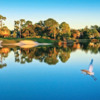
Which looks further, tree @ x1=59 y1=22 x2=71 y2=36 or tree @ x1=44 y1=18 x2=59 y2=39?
tree @ x1=59 y1=22 x2=71 y2=36

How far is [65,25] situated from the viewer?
349ft

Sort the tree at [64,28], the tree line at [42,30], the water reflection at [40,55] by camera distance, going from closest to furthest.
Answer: the water reflection at [40,55], the tree line at [42,30], the tree at [64,28]

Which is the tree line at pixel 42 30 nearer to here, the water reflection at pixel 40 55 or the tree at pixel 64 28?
the tree at pixel 64 28

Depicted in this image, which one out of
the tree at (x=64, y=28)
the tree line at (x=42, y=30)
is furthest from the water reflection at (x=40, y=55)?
the tree at (x=64, y=28)

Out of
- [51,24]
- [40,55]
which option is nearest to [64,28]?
[51,24]

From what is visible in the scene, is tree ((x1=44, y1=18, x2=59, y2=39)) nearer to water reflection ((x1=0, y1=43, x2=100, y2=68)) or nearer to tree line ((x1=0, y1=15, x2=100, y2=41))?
tree line ((x1=0, y1=15, x2=100, y2=41))

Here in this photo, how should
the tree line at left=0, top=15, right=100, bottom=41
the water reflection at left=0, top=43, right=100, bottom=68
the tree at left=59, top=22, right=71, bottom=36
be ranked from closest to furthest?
the water reflection at left=0, top=43, right=100, bottom=68 < the tree line at left=0, top=15, right=100, bottom=41 < the tree at left=59, top=22, right=71, bottom=36

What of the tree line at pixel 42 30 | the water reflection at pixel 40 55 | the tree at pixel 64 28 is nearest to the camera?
the water reflection at pixel 40 55

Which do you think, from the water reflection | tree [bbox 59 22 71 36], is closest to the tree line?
tree [bbox 59 22 71 36]

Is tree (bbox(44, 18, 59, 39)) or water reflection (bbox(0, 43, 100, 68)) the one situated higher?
tree (bbox(44, 18, 59, 39))

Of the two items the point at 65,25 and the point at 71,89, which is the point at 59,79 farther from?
the point at 65,25

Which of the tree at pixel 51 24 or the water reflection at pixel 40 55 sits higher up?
the tree at pixel 51 24

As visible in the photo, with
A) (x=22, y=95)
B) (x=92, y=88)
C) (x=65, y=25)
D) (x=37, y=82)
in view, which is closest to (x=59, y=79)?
(x=37, y=82)

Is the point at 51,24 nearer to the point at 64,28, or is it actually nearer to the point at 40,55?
the point at 64,28
